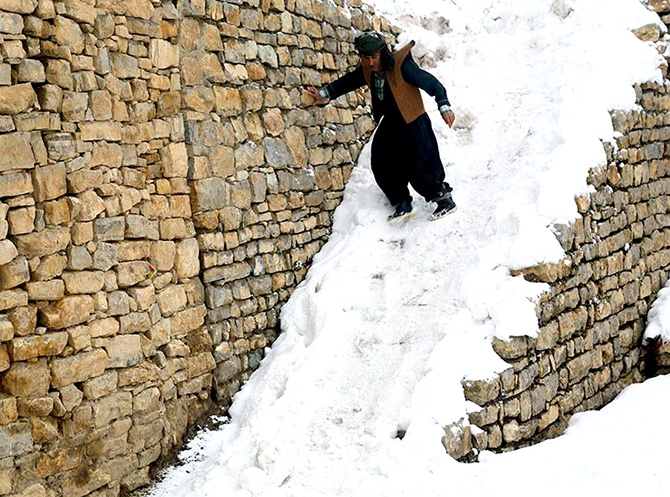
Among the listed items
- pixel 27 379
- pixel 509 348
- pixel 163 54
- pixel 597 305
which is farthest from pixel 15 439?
pixel 597 305

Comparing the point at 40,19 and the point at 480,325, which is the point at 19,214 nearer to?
the point at 40,19

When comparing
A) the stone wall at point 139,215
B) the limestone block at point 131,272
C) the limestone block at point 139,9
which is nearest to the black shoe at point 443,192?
the stone wall at point 139,215

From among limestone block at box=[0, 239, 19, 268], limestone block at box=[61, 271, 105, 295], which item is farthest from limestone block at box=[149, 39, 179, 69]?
limestone block at box=[0, 239, 19, 268]

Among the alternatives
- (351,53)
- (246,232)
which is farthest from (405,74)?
(246,232)

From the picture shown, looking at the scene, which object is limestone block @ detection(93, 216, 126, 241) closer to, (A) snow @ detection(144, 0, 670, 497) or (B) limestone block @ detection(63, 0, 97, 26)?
(B) limestone block @ detection(63, 0, 97, 26)

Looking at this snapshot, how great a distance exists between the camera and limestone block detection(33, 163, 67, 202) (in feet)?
13.4

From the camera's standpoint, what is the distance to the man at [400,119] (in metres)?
5.89

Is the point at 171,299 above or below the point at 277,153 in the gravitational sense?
below

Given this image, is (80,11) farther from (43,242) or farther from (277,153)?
(277,153)

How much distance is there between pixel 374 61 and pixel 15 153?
2.95m

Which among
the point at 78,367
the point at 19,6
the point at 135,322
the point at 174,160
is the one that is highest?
the point at 19,6

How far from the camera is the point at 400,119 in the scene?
6.12 meters

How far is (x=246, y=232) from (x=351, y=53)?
2.25m

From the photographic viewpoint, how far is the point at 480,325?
497 centimetres
